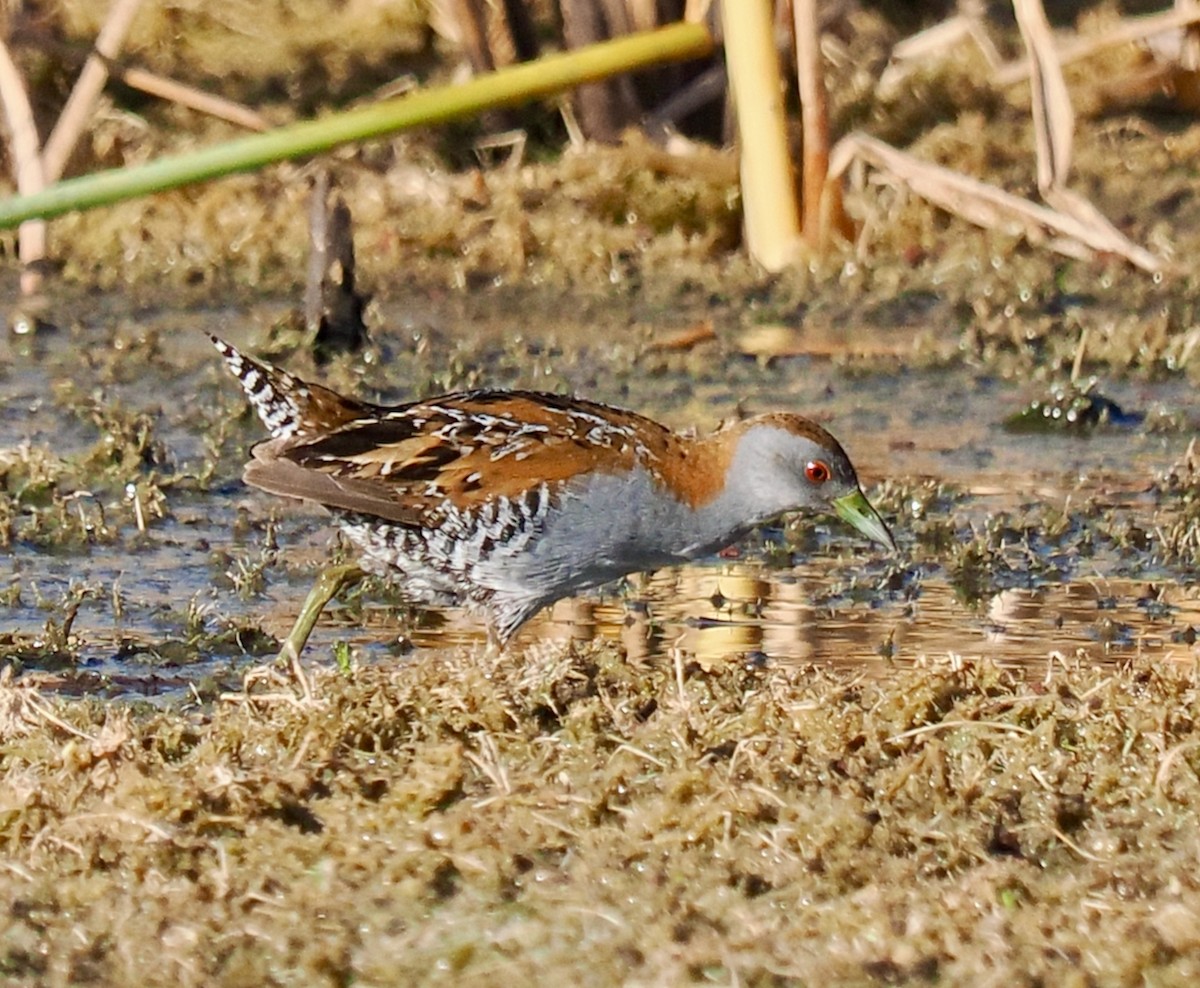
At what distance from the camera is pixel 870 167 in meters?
9.51

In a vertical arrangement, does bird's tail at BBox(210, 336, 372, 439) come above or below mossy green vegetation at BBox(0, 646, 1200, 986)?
above

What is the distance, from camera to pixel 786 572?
6348mm

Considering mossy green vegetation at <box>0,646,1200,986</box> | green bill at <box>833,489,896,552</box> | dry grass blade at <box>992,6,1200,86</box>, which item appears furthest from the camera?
dry grass blade at <box>992,6,1200,86</box>

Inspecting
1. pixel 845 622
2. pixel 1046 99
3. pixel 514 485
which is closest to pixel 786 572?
pixel 845 622

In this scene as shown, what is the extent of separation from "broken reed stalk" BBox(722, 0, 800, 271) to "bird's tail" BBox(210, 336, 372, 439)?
9.87ft

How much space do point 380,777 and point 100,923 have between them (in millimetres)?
662

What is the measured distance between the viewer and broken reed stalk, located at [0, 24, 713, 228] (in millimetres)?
5316

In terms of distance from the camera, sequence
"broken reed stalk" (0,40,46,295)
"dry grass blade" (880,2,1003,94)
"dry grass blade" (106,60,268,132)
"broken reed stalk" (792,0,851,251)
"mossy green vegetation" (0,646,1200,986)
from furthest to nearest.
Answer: "dry grass blade" (880,2,1003,94)
"dry grass blade" (106,60,268,132)
"broken reed stalk" (0,40,46,295)
"broken reed stalk" (792,0,851,251)
"mossy green vegetation" (0,646,1200,986)

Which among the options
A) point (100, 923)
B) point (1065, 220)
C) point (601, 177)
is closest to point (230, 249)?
point (601, 177)

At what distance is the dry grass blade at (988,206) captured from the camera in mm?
8781

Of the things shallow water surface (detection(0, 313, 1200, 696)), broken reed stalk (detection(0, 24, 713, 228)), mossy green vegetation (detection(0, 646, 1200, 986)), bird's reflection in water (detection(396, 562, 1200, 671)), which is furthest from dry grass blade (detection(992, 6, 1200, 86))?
mossy green vegetation (detection(0, 646, 1200, 986))

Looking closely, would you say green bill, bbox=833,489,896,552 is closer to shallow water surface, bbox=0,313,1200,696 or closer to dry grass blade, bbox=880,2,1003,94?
shallow water surface, bbox=0,313,1200,696

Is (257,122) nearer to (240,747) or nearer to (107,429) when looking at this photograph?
(107,429)

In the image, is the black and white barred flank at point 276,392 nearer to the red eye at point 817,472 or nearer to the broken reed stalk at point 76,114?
the red eye at point 817,472
